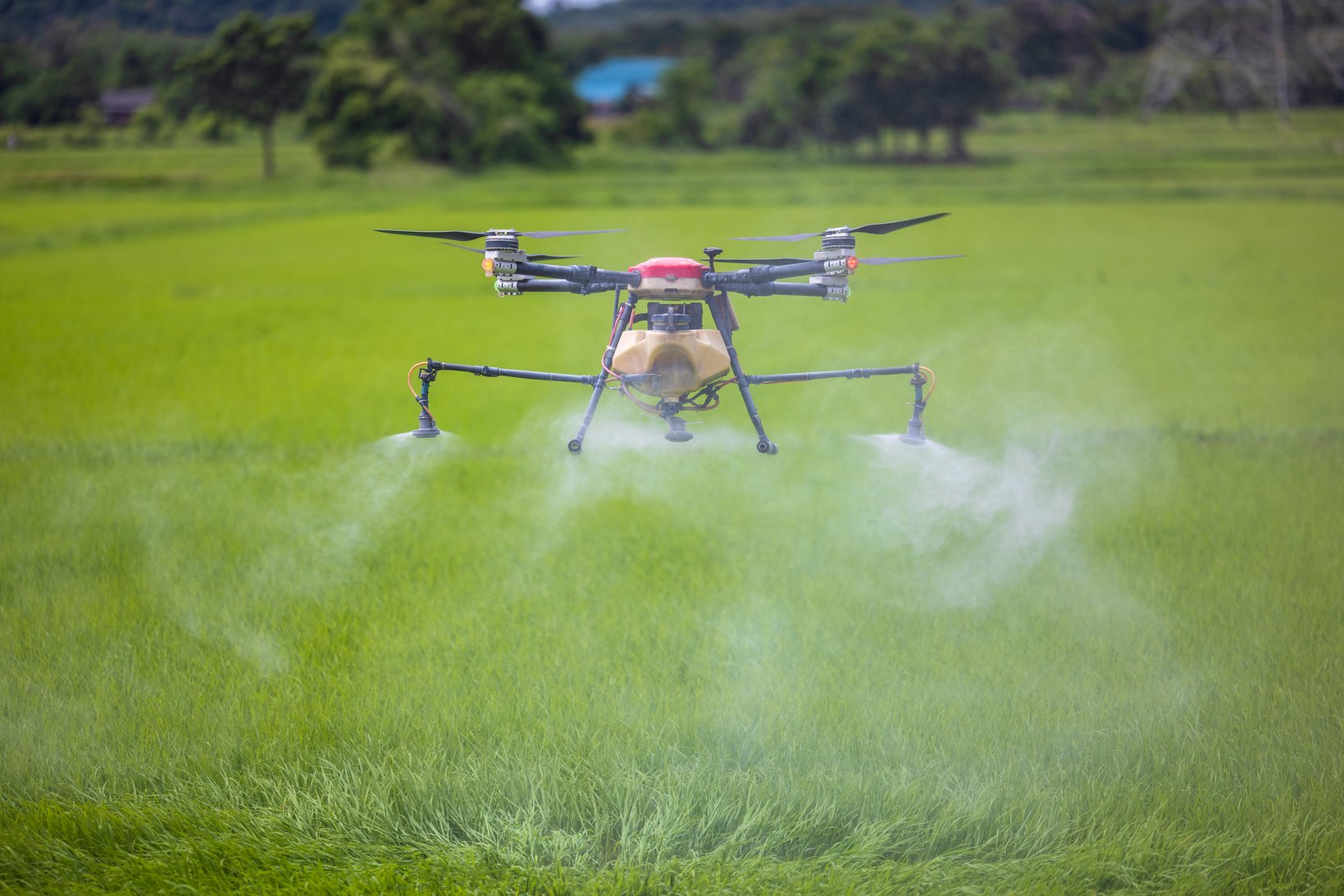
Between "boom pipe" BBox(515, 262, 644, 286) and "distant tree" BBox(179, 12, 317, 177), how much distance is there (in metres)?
3.00

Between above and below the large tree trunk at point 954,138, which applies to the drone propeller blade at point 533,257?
below

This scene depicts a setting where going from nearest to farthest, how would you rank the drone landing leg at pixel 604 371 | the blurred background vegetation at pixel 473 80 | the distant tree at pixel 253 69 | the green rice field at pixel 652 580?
1. the drone landing leg at pixel 604 371
2. the distant tree at pixel 253 69
3. the blurred background vegetation at pixel 473 80
4. the green rice field at pixel 652 580

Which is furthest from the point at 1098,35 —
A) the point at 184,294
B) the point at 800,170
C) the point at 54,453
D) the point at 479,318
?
the point at 184,294

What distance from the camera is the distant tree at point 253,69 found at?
14.5 feet

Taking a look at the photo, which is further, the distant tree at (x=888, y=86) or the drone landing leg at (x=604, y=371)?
the distant tree at (x=888, y=86)

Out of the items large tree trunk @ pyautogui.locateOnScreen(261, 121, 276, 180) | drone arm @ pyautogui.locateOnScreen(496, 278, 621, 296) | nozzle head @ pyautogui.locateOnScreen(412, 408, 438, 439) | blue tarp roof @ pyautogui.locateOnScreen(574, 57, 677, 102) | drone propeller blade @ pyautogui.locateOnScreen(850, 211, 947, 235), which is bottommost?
nozzle head @ pyautogui.locateOnScreen(412, 408, 438, 439)

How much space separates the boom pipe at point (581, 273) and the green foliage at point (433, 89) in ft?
11.5

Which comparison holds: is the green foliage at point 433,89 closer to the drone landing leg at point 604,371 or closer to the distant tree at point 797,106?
the distant tree at point 797,106

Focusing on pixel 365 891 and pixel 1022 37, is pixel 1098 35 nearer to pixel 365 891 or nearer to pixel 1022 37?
pixel 1022 37

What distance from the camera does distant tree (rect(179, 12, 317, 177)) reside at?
441 centimetres

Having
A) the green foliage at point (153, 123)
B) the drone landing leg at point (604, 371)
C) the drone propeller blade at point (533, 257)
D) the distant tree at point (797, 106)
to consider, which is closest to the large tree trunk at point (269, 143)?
the green foliage at point (153, 123)

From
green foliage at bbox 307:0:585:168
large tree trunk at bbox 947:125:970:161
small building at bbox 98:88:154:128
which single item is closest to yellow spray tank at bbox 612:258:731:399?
green foliage at bbox 307:0:585:168

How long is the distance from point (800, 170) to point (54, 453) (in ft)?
25.3

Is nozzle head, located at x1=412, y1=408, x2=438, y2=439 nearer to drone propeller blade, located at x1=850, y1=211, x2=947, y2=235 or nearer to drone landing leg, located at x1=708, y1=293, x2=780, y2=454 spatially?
drone landing leg, located at x1=708, y1=293, x2=780, y2=454
